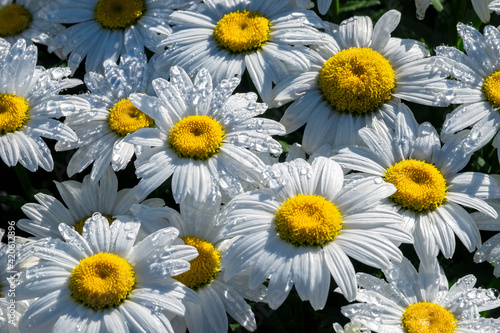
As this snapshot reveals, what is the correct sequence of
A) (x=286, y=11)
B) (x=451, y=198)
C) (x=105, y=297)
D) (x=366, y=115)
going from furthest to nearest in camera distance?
1. (x=286, y=11)
2. (x=366, y=115)
3. (x=451, y=198)
4. (x=105, y=297)

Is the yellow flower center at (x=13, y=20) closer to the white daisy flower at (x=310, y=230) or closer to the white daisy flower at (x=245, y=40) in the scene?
the white daisy flower at (x=245, y=40)

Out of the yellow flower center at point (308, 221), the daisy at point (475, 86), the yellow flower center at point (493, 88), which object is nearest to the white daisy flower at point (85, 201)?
the yellow flower center at point (308, 221)

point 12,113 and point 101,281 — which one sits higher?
point 12,113

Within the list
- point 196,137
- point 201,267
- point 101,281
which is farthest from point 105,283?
point 196,137

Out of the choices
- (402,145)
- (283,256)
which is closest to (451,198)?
(402,145)

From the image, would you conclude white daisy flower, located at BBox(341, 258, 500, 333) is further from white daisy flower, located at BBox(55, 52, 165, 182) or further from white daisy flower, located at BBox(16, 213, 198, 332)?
white daisy flower, located at BBox(55, 52, 165, 182)

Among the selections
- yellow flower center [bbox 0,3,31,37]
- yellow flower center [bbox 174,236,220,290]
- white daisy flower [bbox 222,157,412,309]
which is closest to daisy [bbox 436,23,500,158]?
white daisy flower [bbox 222,157,412,309]

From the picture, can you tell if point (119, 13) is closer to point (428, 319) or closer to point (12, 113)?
point (12, 113)

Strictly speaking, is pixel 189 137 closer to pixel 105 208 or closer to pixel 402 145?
pixel 105 208
